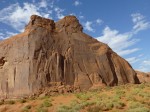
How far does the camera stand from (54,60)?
4784 cm

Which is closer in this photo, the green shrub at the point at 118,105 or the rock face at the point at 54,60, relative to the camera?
the green shrub at the point at 118,105

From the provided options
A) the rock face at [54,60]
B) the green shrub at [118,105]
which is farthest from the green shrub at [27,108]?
the rock face at [54,60]

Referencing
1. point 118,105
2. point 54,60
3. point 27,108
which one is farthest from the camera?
point 54,60

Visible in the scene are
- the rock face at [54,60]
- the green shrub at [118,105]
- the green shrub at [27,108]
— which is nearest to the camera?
the green shrub at [118,105]

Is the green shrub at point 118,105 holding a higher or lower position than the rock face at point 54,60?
lower

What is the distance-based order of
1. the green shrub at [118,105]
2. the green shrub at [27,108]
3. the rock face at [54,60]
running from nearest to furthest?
the green shrub at [118,105] < the green shrub at [27,108] < the rock face at [54,60]

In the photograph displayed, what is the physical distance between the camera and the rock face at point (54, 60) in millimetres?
46812

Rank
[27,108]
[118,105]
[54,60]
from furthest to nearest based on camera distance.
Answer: [54,60], [27,108], [118,105]

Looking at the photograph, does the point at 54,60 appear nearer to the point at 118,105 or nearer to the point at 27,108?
the point at 27,108

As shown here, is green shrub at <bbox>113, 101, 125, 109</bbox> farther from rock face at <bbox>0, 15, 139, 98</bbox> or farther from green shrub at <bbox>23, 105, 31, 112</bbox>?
rock face at <bbox>0, 15, 139, 98</bbox>

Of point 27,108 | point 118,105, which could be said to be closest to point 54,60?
point 27,108

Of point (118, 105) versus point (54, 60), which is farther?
point (54, 60)

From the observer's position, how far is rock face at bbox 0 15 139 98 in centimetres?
4681

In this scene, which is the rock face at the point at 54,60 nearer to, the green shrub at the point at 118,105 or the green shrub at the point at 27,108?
the green shrub at the point at 27,108
